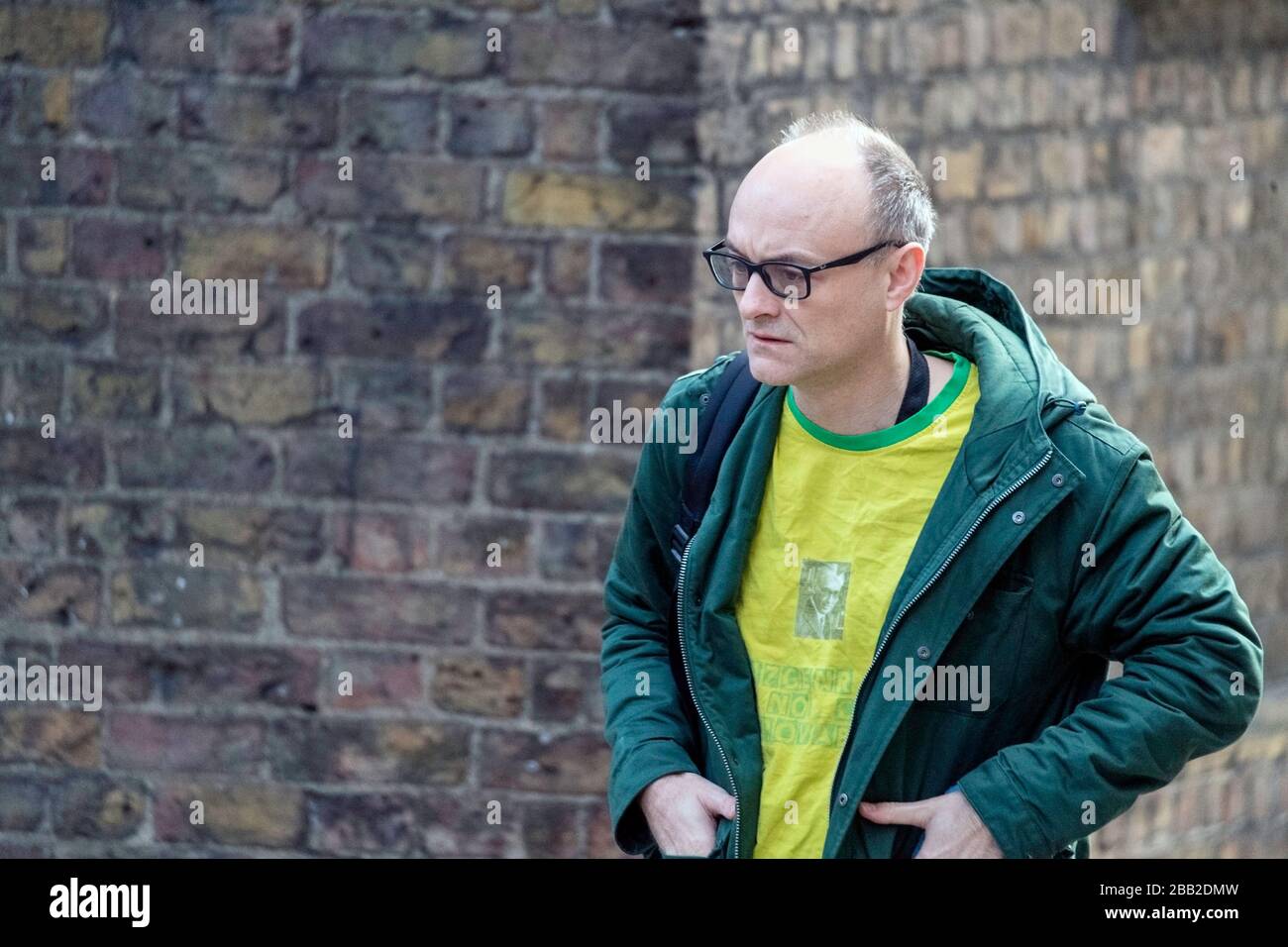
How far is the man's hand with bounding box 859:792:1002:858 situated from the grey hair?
0.74 meters

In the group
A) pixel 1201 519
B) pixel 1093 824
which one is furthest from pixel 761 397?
pixel 1201 519

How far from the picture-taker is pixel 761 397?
93.2 inches

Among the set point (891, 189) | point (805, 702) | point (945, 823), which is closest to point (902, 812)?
point (945, 823)

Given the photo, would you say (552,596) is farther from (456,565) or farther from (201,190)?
(201,190)

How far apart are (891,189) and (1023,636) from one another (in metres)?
0.61

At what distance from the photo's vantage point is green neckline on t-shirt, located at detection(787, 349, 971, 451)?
7.43ft

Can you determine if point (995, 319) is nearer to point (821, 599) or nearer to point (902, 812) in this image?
point (821, 599)

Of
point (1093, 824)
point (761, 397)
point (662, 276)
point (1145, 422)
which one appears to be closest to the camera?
point (1093, 824)

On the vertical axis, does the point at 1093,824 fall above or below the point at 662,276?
below

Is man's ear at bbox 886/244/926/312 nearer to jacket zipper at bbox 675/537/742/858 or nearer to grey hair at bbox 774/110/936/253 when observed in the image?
grey hair at bbox 774/110/936/253

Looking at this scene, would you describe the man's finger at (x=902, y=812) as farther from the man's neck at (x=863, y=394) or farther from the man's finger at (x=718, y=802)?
the man's neck at (x=863, y=394)

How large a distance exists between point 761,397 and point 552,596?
179 centimetres

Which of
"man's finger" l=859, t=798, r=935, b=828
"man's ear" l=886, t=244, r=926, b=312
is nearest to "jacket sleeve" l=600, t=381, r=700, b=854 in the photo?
"man's finger" l=859, t=798, r=935, b=828

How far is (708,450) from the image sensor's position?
2.38 metres
